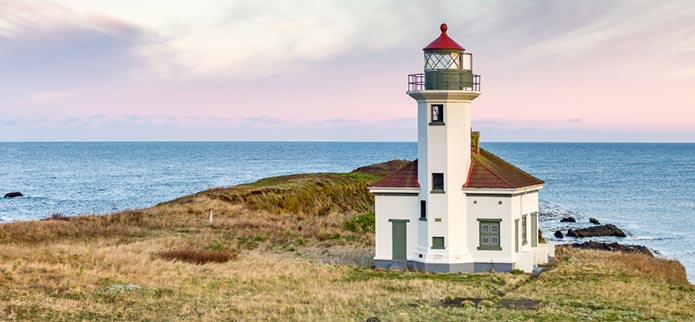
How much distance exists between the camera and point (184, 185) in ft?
364

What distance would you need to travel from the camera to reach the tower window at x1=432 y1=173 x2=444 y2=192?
Answer: 96.4ft

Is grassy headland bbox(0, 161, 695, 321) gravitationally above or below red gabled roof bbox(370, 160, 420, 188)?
below

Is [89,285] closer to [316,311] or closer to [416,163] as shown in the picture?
[316,311]

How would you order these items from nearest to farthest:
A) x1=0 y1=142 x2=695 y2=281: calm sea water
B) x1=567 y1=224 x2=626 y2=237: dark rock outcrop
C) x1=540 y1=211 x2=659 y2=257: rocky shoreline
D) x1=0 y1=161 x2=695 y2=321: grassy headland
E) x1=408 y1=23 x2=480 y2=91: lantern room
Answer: x1=0 y1=161 x2=695 y2=321: grassy headland → x1=408 y1=23 x2=480 y2=91: lantern room → x1=540 y1=211 x2=659 y2=257: rocky shoreline → x1=567 y1=224 x2=626 y2=237: dark rock outcrop → x1=0 y1=142 x2=695 y2=281: calm sea water

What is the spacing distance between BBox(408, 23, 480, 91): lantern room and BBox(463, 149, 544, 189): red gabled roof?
292 centimetres

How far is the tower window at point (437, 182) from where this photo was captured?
29389mm

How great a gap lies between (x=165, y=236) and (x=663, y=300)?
74.0 ft

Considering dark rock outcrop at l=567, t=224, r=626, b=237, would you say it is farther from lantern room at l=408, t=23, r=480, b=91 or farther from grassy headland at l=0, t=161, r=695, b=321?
lantern room at l=408, t=23, r=480, b=91

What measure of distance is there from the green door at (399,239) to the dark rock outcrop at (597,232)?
3167 centimetres

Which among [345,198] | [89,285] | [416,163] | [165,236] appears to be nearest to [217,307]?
[89,285]

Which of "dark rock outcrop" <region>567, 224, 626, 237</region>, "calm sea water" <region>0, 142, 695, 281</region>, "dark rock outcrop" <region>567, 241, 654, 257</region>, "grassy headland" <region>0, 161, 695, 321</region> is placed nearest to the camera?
"grassy headland" <region>0, 161, 695, 321</region>

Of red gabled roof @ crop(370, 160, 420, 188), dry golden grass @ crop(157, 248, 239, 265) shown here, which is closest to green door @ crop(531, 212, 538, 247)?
red gabled roof @ crop(370, 160, 420, 188)

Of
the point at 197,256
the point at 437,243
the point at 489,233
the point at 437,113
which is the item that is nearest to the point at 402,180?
the point at 437,243

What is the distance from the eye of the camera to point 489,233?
2942 centimetres
